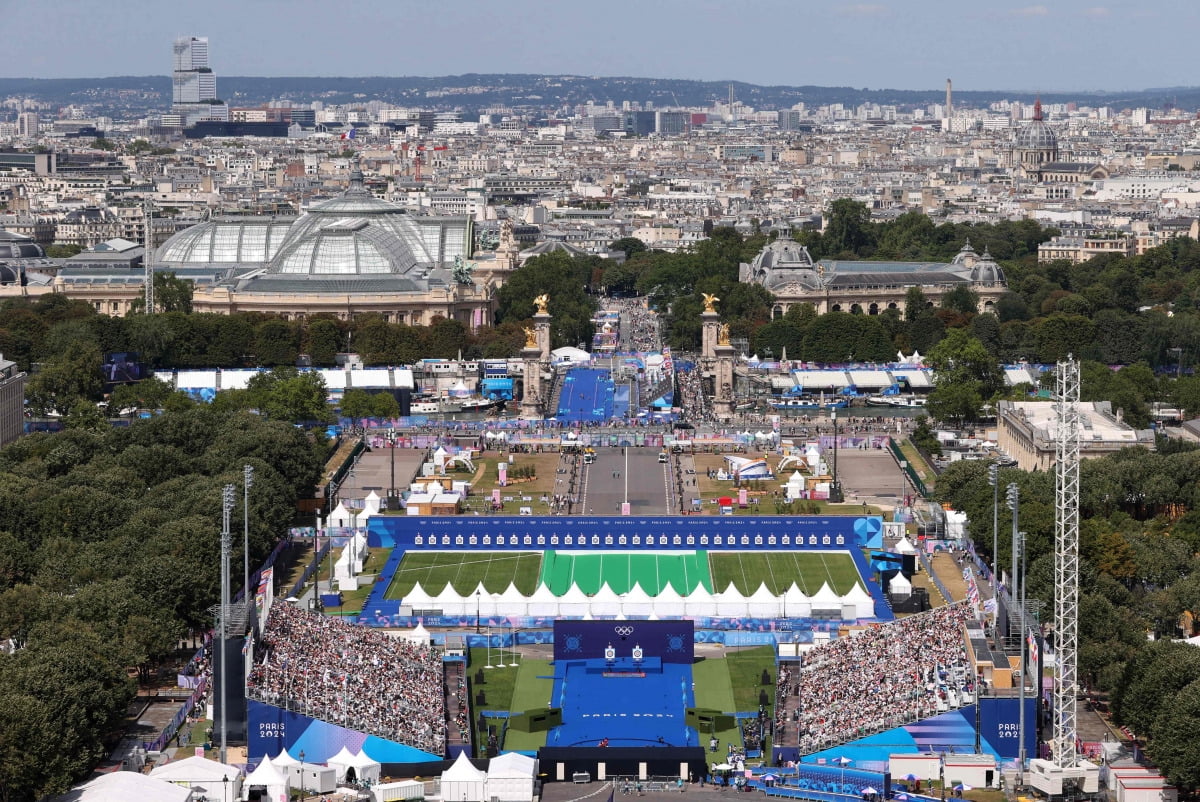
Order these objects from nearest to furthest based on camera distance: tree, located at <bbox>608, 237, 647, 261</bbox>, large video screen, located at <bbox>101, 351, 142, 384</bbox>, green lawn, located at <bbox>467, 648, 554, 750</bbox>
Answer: green lawn, located at <bbox>467, 648, 554, 750</bbox>, large video screen, located at <bbox>101, 351, 142, 384</bbox>, tree, located at <bbox>608, 237, 647, 261</bbox>

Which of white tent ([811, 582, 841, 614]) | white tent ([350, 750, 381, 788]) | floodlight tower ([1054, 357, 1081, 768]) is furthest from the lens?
white tent ([811, 582, 841, 614])

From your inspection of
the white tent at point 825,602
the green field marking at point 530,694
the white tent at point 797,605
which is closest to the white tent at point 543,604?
the green field marking at point 530,694

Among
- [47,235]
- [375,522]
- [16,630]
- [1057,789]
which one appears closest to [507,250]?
[47,235]

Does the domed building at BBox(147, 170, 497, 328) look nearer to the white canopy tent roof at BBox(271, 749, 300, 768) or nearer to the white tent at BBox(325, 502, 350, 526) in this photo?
the white tent at BBox(325, 502, 350, 526)

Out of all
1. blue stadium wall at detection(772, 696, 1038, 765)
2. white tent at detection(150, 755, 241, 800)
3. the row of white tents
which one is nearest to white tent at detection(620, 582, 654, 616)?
the row of white tents

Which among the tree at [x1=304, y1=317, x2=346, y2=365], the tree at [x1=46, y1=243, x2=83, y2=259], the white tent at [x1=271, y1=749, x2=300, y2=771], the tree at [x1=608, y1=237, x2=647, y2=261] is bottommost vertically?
the white tent at [x1=271, y1=749, x2=300, y2=771]

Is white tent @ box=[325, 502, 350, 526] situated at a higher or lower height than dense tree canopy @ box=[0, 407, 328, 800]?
lower

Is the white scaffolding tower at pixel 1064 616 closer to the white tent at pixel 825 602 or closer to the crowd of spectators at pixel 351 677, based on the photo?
the crowd of spectators at pixel 351 677
